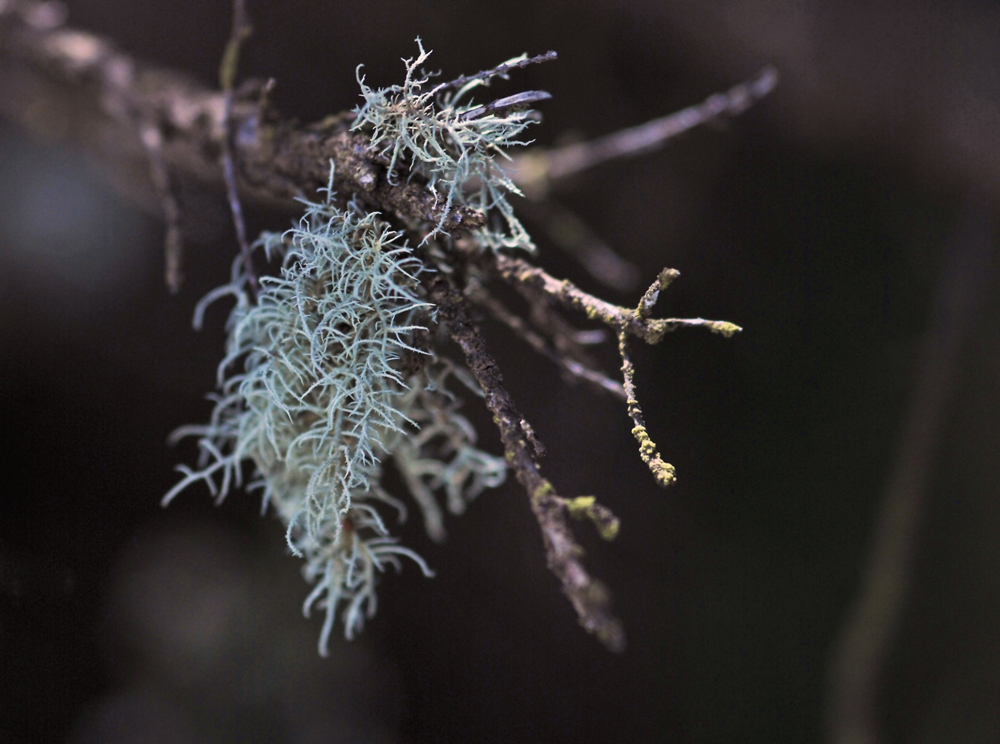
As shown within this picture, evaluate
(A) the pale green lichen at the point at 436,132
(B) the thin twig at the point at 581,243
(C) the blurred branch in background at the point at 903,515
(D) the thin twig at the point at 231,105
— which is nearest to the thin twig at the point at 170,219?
(D) the thin twig at the point at 231,105

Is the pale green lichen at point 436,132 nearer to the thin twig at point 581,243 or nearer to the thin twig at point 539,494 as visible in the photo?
the thin twig at point 539,494

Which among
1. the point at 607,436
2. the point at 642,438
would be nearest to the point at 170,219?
the point at 642,438

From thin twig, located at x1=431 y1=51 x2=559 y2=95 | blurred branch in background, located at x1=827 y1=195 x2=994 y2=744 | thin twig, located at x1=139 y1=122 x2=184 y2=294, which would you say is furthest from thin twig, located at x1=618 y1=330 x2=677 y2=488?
blurred branch in background, located at x1=827 y1=195 x2=994 y2=744

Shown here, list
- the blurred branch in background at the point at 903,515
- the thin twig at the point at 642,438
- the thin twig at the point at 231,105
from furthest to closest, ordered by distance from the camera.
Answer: the blurred branch in background at the point at 903,515
the thin twig at the point at 231,105
the thin twig at the point at 642,438

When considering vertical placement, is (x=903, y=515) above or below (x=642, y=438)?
above

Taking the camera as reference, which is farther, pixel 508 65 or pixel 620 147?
pixel 620 147

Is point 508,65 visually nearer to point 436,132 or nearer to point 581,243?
point 436,132

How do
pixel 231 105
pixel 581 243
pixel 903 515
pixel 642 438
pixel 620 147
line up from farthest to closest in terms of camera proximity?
pixel 903 515
pixel 581 243
pixel 620 147
pixel 231 105
pixel 642 438

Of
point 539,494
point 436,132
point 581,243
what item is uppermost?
point 581,243

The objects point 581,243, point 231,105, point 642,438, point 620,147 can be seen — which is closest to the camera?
point 642,438
